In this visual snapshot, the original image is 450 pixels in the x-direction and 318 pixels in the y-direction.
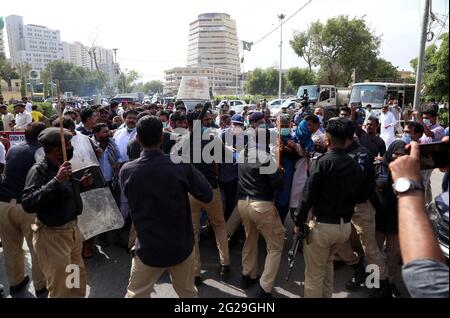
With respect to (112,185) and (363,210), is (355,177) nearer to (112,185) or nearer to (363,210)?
(363,210)

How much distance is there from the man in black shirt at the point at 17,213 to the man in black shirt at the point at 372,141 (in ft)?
13.2

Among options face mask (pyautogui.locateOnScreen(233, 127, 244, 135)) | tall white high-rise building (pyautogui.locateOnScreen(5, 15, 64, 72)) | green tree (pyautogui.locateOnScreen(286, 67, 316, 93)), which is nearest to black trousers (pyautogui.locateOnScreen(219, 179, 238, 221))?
face mask (pyautogui.locateOnScreen(233, 127, 244, 135))

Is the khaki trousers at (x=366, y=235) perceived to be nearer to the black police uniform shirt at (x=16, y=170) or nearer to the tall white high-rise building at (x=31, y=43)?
A: the black police uniform shirt at (x=16, y=170)

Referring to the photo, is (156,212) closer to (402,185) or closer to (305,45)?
(402,185)

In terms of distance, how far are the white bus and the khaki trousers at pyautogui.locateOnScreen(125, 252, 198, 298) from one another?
18.4 metres

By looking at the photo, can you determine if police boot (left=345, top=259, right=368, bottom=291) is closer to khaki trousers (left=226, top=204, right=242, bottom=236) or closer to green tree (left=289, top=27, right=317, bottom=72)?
khaki trousers (left=226, top=204, right=242, bottom=236)

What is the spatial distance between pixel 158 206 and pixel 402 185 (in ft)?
5.17

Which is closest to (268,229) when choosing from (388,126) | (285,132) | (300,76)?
(285,132)

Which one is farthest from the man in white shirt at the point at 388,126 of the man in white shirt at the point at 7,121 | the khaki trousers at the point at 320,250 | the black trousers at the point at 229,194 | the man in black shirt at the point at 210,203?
the man in white shirt at the point at 7,121

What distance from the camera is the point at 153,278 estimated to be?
8.29 ft

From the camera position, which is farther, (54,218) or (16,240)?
(16,240)

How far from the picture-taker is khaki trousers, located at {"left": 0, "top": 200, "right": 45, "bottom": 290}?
3.44 metres

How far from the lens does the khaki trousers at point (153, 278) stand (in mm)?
2498
